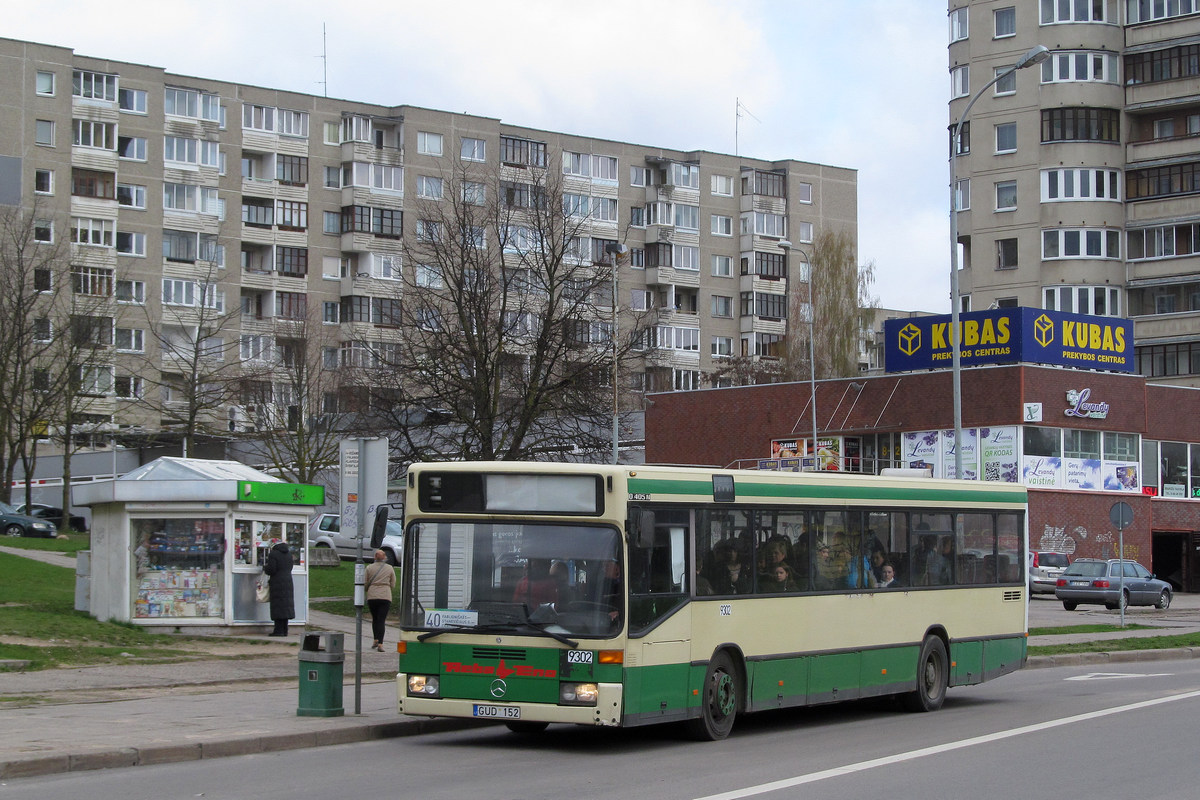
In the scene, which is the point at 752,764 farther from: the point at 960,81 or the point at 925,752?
the point at 960,81

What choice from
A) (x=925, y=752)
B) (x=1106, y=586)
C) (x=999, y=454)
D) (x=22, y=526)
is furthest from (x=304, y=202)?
(x=925, y=752)

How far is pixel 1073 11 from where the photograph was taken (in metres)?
71.4

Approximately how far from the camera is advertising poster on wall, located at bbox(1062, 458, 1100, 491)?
167 feet

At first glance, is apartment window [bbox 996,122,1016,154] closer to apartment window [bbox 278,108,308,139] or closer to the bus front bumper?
apartment window [bbox 278,108,308,139]

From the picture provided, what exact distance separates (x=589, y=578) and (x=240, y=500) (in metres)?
13.1

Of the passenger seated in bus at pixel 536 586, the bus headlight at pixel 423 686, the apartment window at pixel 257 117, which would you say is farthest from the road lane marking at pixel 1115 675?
the apartment window at pixel 257 117

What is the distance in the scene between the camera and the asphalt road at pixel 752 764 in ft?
35.1

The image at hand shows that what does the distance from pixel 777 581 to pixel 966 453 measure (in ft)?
125

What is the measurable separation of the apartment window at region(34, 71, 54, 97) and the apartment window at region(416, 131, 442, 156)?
67.9ft

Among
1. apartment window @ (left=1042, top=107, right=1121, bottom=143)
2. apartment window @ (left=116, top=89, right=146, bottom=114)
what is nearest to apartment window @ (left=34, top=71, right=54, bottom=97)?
apartment window @ (left=116, top=89, right=146, bottom=114)

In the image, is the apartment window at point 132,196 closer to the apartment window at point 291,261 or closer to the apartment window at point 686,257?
the apartment window at point 291,261

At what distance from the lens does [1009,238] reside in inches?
2815

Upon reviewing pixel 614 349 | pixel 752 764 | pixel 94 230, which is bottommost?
pixel 752 764

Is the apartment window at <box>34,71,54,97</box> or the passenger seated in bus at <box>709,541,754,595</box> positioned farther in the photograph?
the apartment window at <box>34,71,54,97</box>
